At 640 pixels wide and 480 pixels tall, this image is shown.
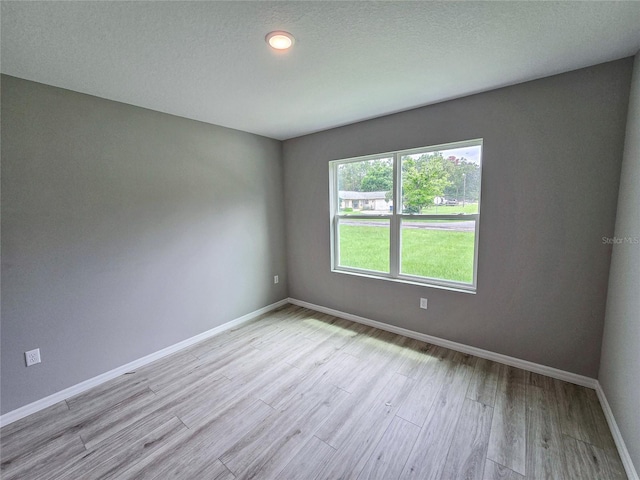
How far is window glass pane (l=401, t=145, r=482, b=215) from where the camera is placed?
2.55 meters

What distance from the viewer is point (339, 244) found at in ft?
12.0

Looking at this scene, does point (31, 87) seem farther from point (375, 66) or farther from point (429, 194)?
point (429, 194)

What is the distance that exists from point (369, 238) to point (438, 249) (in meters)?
0.84

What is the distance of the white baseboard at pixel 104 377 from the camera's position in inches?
76.6

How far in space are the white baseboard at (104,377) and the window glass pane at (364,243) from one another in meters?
1.62

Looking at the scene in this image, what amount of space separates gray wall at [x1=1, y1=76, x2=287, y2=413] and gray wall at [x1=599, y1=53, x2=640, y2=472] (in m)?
3.46

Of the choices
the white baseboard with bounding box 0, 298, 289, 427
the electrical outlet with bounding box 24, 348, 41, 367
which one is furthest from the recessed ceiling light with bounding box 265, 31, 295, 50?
the white baseboard with bounding box 0, 298, 289, 427

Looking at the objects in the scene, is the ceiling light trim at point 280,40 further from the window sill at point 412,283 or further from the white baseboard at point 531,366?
the white baseboard at point 531,366

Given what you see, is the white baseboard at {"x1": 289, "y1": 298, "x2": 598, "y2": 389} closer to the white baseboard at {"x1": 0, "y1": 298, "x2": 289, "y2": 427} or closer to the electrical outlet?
the white baseboard at {"x1": 0, "y1": 298, "x2": 289, "y2": 427}

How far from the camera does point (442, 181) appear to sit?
274cm

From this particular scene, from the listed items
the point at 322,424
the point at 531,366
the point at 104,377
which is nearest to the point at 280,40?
the point at 322,424

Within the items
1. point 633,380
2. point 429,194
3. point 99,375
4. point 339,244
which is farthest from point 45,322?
point 633,380

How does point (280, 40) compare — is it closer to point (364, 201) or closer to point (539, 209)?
point (364, 201)

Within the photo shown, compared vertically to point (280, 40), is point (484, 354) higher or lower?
lower
